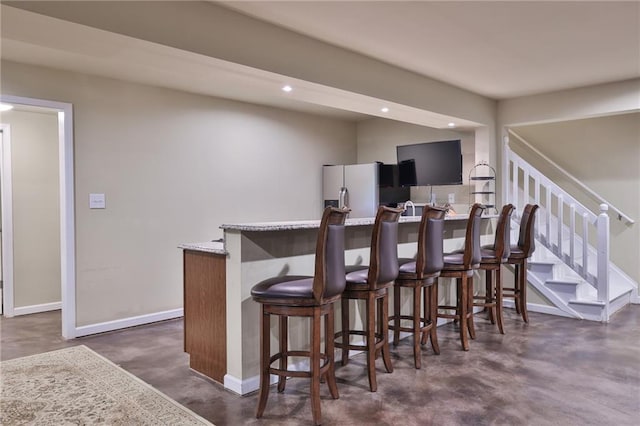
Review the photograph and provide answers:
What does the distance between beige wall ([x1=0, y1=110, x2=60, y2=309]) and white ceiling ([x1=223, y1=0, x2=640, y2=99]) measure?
3478 millimetres

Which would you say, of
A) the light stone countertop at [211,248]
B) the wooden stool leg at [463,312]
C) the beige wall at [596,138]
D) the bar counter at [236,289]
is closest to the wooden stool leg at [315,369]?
the bar counter at [236,289]

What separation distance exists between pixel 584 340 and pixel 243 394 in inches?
117

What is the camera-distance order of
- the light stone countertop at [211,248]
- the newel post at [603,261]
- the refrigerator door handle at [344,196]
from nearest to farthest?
the light stone countertop at [211,248] → the newel post at [603,261] → the refrigerator door handle at [344,196]

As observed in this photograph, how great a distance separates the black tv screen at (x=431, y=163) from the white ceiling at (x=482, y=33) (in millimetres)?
1114

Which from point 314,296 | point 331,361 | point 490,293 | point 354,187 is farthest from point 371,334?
point 354,187

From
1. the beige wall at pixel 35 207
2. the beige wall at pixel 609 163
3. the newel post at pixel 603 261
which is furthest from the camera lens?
the beige wall at pixel 609 163

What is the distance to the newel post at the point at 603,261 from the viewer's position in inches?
173

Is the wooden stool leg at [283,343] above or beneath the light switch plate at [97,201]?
beneath

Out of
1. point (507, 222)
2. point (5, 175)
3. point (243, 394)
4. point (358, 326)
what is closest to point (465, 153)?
point (507, 222)

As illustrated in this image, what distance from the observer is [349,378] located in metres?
2.93

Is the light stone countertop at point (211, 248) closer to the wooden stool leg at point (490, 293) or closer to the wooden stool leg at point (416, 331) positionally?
the wooden stool leg at point (416, 331)

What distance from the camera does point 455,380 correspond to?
9.50 feet

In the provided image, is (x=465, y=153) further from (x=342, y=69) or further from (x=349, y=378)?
(x=349, y=378)

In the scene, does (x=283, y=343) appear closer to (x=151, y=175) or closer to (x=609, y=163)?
(x=151, y=175)
